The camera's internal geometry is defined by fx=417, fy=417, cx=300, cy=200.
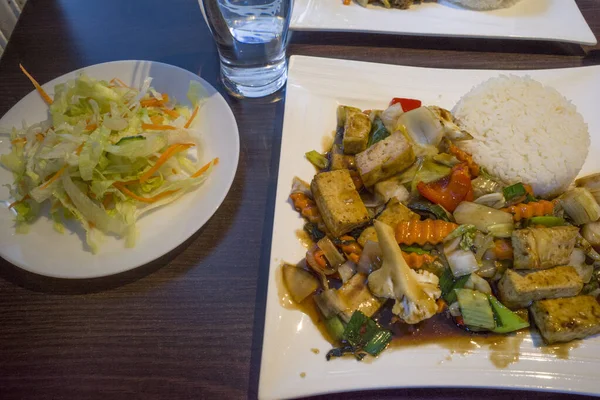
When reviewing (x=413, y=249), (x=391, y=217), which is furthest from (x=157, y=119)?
(x=413, y=249)

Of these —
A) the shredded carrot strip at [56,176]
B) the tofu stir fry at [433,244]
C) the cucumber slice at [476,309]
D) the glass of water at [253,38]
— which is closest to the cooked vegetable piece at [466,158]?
the tofu stir fry at [433,244]

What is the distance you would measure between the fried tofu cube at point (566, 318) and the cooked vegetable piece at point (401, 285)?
35 cm

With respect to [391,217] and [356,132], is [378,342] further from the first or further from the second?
[356,132]

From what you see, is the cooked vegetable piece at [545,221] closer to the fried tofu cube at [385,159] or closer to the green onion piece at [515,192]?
the green onion piece at [515,192]

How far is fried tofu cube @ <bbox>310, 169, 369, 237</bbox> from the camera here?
1604 mm

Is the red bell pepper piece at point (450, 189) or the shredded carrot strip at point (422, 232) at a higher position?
the red bell pepper piece at point (450, 189)

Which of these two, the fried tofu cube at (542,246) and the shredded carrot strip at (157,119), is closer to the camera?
the fried tofu cube at (542,246)

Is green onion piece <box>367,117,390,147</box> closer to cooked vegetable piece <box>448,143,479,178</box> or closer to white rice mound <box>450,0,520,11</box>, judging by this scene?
cooked vegetable piece <box>448,143,479,178</box>

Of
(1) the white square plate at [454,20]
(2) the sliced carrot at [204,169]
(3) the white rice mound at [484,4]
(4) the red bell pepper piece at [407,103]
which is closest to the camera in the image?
(2) the sliced carrot at [204,169]

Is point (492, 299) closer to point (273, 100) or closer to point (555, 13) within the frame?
point (273, 100)

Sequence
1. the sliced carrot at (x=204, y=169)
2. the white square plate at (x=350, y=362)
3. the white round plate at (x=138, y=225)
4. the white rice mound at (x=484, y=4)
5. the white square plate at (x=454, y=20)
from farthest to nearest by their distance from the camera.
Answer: the white rice mound at (x=484, y=4) < the white square plate at (x=454, y=20) < the sliced carrot at (x=204, y=169) < the white round plate at (x=138, y=225) < the white square plate at (x=350, y=362)

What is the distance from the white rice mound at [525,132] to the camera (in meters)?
1.81

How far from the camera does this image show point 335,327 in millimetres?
1445

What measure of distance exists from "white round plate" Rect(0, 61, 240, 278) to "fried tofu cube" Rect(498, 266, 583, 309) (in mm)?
1122
